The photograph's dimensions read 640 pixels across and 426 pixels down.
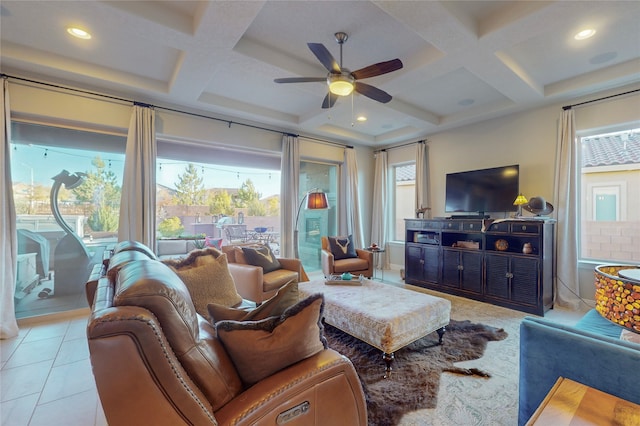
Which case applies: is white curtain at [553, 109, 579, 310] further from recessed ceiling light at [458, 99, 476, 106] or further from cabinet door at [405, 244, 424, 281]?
cabinet door at [405, 244, 424, 281]

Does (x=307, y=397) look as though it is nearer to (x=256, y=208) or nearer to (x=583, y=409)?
(x=583, y=409)

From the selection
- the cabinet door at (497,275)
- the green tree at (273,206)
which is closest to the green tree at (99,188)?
the green tree at (273,206)

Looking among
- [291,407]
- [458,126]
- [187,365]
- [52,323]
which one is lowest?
[52,323]

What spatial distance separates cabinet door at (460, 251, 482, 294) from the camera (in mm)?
3939

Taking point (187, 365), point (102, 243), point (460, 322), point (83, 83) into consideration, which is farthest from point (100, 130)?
point (460, 322)

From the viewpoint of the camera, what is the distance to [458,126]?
4.88 m

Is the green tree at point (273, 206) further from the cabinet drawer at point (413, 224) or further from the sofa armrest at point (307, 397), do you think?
the sofa armrest at point (307, 397)

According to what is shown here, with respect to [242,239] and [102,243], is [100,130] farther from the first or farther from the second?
[242,239]

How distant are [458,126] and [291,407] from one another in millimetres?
5135

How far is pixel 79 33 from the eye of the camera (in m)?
2.58

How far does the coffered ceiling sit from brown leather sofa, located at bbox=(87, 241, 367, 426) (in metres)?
2.16

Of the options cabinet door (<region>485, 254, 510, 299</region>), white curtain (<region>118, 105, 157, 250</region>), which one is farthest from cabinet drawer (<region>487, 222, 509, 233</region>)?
white curtain (<region>118, 105, 157, 250</region>)

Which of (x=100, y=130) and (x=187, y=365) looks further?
(x=100, y=130)

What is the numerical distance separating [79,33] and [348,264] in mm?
4057
